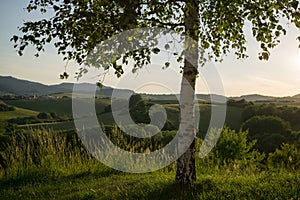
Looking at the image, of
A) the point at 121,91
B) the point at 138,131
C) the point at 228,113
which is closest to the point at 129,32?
the point at 121,91

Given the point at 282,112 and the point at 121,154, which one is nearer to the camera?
the point at 121,154

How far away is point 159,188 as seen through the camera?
6.82m

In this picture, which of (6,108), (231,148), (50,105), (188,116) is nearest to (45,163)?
(188,116)

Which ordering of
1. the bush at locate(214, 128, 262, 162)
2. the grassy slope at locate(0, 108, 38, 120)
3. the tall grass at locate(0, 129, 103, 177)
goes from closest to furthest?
the tall grass at locate(0, 129, 103, 177) → the bush at locate(214, 128, 262, 162) → the grassy slope at locate(0, 108, 38, 120)

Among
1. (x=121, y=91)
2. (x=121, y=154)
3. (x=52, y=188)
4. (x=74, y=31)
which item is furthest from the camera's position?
(x=121, y=154)

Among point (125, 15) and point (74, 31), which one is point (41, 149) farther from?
Answer: point (125, 15)

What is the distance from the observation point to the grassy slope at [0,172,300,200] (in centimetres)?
584

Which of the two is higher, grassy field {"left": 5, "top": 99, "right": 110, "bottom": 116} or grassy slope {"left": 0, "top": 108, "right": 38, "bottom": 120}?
grassy field {"left": 5, "top": 99, "right": 110, "bottom": 116}

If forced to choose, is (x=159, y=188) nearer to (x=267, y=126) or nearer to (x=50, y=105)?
(x=267, y=126)

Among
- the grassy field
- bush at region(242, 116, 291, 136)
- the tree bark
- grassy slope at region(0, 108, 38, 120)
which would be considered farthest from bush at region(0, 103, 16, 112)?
the tree bark

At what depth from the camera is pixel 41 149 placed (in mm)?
11297

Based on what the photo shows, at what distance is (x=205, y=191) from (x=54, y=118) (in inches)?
3132

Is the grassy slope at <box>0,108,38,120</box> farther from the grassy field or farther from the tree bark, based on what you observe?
the tree bark

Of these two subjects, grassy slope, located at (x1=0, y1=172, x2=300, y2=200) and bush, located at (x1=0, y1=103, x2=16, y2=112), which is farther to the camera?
bush, located at (x1=0, y1=103, x2=16, y2=112)
